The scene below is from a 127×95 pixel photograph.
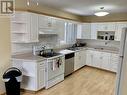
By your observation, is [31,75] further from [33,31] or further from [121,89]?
[121,89]

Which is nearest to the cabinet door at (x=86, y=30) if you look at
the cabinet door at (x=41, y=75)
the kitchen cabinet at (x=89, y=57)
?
the kitchen cabinet at (x=89, y=57)

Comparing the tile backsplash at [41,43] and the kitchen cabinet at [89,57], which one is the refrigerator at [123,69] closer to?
the tile backsplash at [41,43]

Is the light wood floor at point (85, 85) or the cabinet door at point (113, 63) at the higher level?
the cabinet door at point (113, 63)

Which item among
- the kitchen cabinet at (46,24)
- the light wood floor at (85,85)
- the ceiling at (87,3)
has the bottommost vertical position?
the light wood floor at (85,85)

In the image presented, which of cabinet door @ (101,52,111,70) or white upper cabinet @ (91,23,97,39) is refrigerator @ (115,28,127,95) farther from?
white upper cabinet @ (91,23,97,39)

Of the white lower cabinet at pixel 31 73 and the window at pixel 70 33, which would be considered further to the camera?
the window at pixel 70 33

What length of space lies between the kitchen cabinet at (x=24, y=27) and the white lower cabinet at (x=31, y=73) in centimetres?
69

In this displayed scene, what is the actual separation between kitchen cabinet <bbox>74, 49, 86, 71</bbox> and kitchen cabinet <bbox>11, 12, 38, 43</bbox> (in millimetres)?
2299

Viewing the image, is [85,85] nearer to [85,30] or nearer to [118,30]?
[118,30]

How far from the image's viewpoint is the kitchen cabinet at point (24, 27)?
3.73 metres

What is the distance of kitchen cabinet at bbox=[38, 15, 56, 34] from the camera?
4.14m

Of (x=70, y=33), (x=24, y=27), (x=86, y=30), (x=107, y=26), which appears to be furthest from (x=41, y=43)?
(x=107, y=26)

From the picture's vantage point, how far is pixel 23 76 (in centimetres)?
372

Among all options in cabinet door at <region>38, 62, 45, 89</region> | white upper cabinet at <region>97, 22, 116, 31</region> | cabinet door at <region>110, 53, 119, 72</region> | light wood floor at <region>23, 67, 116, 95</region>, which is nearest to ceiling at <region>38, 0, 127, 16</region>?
white upper cabinet at <region>97, 22, 116, 31</region>
